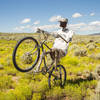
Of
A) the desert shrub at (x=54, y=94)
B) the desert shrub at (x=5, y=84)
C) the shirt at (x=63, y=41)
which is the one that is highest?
the shirt at (x=63, y=41)

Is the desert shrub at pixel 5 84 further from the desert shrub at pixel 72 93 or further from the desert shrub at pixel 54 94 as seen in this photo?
the desert shrub at pixel 72 93

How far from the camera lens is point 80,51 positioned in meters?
15.2

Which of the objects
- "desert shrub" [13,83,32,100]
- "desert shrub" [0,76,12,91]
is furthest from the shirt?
"desert shrub" [0,76,12,91]

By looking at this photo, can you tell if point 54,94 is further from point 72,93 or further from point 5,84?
point 5,84

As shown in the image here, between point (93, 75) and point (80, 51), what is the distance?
7.99 m

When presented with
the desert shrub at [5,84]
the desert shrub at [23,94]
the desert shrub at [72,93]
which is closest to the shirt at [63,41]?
the desert shrub at [72,93]

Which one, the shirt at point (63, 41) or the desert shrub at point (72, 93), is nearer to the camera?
the desert shrub at point (72, 93)

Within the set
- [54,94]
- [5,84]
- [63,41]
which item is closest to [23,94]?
[54,94]

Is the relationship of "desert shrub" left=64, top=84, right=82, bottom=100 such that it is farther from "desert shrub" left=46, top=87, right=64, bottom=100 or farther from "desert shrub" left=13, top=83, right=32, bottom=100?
"desert shrub" left=13, top=83, right=32, bottom=100

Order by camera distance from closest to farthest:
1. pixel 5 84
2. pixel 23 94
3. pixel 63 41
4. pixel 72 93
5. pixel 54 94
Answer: pixel 23 94, pixel 54 94, pixel 72 93, pixel 63 41, pixel 5 84

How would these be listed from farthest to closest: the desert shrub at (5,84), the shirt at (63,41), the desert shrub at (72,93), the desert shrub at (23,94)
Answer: the desert shrub at (5,84) → the shirt at (63,41) → the desert shrub at (72,93) → the desert shrub at (23,94)

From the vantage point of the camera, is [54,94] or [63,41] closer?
[54,94]

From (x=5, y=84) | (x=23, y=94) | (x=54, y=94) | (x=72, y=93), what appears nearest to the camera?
(x=23, y=94)

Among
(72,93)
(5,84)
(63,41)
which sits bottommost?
(72,93)
